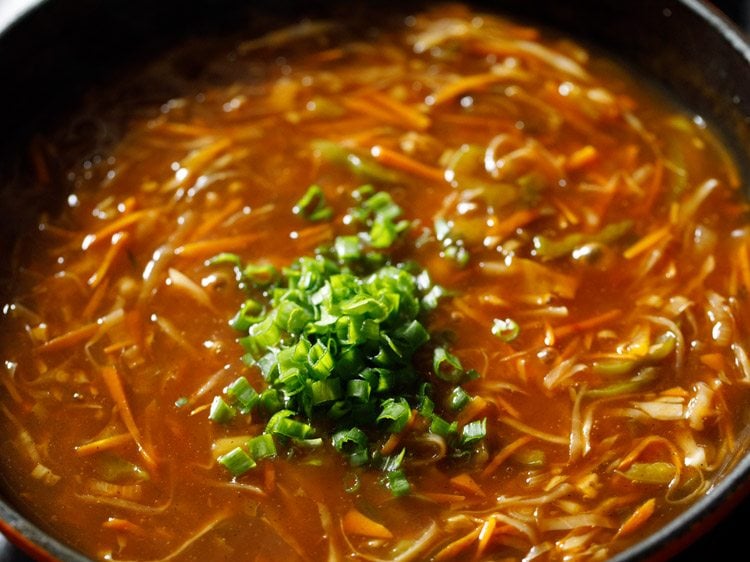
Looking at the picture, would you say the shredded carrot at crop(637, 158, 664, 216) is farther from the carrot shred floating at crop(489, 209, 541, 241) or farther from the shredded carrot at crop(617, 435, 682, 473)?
the shredded carrot at crop(617, 435, 682, 473)

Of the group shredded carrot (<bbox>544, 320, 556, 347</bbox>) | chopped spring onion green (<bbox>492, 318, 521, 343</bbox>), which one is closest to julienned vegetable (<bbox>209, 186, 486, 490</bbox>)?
chopped spring onion green (<bbox>492, 318, 521, 343</bbox>)

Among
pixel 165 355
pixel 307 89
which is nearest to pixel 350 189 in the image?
pixel 307 89

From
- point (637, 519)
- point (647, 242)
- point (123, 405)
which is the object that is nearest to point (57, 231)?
point (123, 405)

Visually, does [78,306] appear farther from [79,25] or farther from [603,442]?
[603,442]

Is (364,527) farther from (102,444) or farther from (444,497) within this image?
(102,444)

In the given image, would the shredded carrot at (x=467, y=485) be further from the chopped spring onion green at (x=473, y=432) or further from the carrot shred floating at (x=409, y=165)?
the carrot shred floating at (x=409, y=165)

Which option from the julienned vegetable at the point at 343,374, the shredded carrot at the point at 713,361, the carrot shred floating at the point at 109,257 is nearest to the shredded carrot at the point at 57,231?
the carrot shred floating at the point at 109,257
